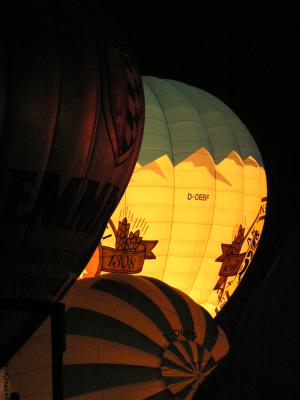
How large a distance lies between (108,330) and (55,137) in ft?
5.52

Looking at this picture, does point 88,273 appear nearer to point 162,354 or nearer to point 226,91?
point 162,354

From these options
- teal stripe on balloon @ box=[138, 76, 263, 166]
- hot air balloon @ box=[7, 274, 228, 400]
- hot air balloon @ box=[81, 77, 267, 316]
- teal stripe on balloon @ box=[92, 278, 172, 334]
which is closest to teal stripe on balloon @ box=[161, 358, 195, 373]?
hot air balloon @ box=[7, 274, 228, 400]

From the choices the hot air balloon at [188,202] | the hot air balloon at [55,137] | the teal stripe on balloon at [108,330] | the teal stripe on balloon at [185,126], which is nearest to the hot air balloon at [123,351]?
the teal stripe on balloon at [108,330]

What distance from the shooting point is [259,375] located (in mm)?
5340

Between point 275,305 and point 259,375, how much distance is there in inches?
16.5

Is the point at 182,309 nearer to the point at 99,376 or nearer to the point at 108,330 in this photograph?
the point at 108,330

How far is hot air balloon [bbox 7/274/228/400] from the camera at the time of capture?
6816 millimetres

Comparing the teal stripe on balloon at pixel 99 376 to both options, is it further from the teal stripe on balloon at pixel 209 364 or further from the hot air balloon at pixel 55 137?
the hot air balloon at pixel 55 137

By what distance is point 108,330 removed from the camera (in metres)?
6.98

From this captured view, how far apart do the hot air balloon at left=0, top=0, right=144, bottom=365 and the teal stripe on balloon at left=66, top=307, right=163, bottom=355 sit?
686 mm

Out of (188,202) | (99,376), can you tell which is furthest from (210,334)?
(188,202)

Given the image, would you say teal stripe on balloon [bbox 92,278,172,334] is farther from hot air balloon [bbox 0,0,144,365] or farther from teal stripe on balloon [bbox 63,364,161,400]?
hot air balloon [bbox 0,0,144,365]

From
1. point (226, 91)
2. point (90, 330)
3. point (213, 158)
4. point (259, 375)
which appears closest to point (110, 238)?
point (213, 158)

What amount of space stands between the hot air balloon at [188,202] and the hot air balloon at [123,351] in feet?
6.64
